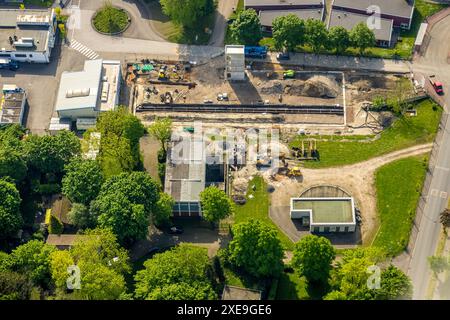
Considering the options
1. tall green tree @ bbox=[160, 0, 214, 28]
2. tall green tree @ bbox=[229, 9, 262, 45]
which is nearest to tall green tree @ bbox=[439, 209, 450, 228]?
tall green tree @ bbox=[229, 9, 262, 45]

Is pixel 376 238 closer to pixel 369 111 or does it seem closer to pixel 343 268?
pixel 343 268

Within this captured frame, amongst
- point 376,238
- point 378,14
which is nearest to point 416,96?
point 378,14

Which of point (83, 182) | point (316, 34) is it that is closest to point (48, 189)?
point (83, 182)

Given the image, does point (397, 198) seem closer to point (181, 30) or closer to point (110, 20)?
point (181, 30)

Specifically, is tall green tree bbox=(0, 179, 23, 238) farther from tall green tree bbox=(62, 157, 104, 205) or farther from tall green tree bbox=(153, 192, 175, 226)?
tall green tree bbox=(153, 192, 175, 226)

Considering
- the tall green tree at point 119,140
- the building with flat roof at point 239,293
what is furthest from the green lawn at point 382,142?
the building with flat roof at point 239,293

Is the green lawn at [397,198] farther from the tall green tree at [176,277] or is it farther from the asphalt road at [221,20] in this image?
the asphalt road at [221,20]
